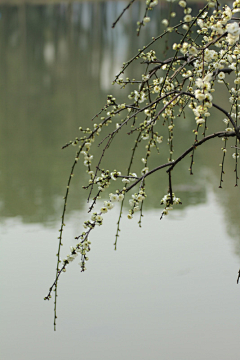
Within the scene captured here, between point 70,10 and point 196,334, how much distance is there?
357 inches

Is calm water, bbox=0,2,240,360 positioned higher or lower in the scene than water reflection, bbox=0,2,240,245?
lower

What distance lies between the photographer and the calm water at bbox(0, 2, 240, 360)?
1824 millimetres

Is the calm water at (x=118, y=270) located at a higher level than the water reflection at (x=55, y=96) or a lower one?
lower

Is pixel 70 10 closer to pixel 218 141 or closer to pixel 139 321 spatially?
pixel 218 141

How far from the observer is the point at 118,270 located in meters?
2.32

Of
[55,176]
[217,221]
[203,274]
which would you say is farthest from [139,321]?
[55,176]

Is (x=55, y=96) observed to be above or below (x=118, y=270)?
above

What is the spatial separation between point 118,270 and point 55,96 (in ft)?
15.4

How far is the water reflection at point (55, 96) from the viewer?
344 centimetres

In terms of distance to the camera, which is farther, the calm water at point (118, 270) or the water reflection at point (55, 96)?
the water reflection at point (55, 96)

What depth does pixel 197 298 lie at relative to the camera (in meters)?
2.09

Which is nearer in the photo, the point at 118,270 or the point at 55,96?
the point at 118,270

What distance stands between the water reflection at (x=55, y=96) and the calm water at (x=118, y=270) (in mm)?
20

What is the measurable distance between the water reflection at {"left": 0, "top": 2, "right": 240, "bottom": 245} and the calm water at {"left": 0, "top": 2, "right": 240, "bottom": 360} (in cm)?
2
